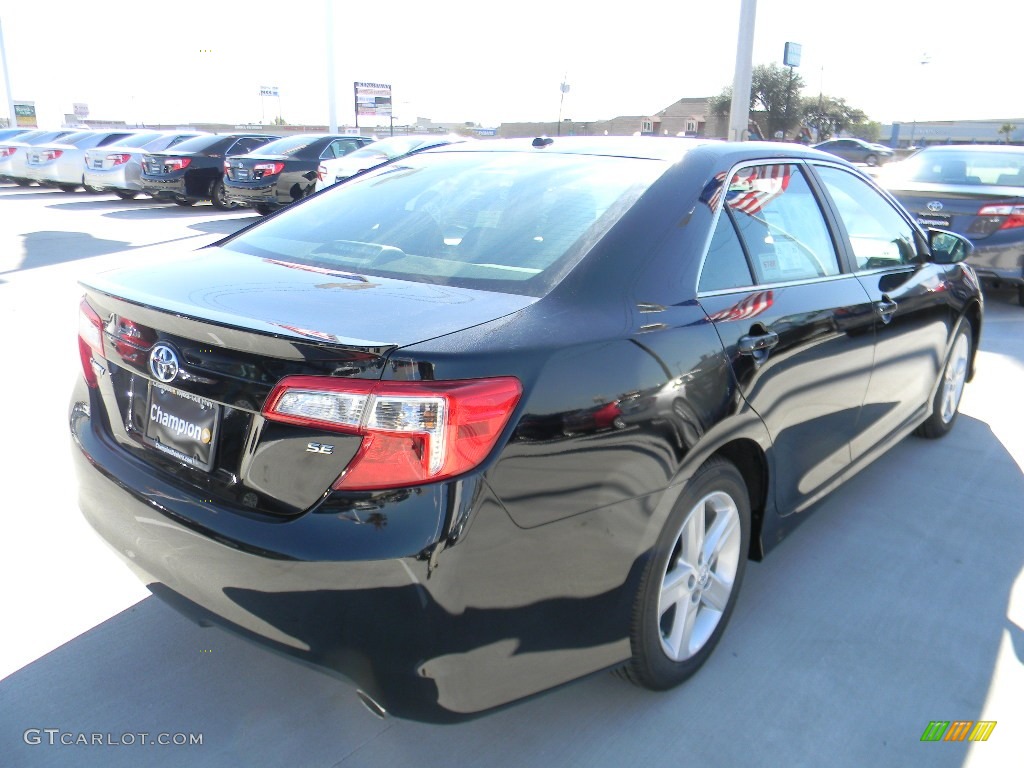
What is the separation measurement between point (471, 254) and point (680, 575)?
116cm

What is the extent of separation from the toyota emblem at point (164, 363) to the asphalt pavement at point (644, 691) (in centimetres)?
94

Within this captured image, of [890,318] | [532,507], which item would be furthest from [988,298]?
[532,507]

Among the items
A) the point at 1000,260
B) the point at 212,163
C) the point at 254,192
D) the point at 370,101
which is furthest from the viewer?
the point at 370,101

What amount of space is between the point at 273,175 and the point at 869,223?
12.9 meters

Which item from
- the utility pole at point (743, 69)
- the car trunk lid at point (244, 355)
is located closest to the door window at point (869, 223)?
the car trunk lid at point (244, 355)

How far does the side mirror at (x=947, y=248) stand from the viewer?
4.34 meters

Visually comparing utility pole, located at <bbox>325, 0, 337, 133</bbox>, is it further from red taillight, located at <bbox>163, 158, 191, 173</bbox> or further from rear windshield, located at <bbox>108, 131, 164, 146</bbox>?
red taillight, located at <bbox>163, 158, 191, 173</bbox>

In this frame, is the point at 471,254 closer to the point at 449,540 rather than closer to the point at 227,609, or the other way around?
the point at 449,540

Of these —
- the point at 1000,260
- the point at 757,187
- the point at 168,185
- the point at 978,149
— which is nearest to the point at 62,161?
the point at 168,185

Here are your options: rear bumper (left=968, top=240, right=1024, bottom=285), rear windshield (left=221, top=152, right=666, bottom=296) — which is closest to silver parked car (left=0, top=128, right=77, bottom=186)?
rear bumper (left=968, top=240, right=1024, bottom=285)

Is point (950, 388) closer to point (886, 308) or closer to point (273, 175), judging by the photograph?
point (886, 308)

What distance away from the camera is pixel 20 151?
22.6m

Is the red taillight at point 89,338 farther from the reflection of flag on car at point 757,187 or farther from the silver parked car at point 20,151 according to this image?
the silver parked car at point 20,151

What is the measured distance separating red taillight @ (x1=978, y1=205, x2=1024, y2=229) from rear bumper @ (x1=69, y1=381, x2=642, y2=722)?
7.49m
